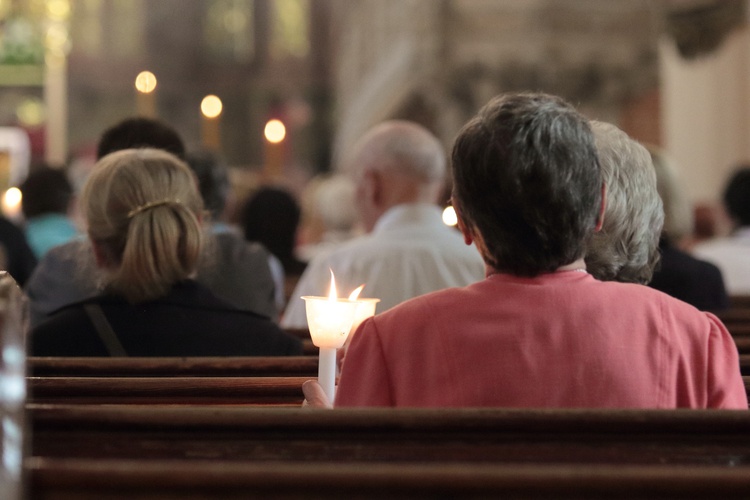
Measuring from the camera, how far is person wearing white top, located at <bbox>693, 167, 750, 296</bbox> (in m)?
4.89

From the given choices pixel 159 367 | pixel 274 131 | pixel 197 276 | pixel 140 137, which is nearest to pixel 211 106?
pixel 274 131

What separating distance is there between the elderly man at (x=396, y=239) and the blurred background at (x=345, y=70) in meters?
1.69

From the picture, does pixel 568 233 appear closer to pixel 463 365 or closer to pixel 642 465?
pixel 463 365

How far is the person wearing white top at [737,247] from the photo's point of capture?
4.89m

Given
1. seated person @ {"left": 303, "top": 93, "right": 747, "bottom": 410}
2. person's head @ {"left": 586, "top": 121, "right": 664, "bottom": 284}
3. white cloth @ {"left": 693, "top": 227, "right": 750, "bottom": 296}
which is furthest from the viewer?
white cloth @ {"left": 693, "top": 227, "right": 750, "bottom": 296}

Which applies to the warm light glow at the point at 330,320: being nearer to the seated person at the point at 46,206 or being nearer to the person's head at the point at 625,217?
the person's head at the point at 625,217

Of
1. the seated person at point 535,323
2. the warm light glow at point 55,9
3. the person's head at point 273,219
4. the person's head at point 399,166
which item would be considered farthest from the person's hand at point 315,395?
the warm light glow at point 55,9

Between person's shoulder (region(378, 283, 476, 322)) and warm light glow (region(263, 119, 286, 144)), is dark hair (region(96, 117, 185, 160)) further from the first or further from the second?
warm light glow (region(263, 119, 286, 144))

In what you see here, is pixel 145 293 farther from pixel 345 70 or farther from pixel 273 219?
pixel 345 70

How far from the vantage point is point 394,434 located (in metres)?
Result: 1.39

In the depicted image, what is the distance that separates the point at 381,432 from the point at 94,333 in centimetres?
134

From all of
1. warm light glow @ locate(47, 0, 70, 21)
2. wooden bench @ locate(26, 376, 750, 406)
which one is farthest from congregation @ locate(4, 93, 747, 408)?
warm light glow @ locate(47, 0, 70, 21)

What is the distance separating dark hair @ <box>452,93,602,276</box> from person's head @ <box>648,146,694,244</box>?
1.95m

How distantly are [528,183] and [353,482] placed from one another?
0.64 meters
